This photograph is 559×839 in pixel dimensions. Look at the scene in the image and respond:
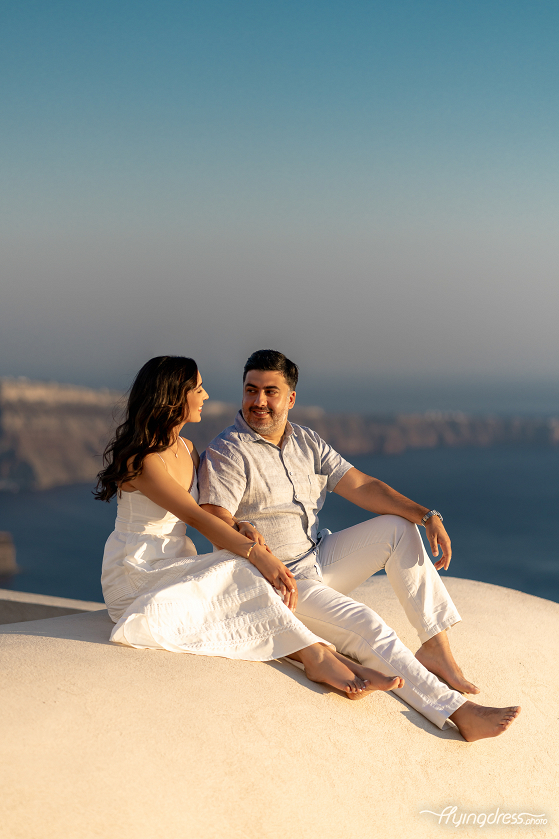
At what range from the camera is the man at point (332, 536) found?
2.84m

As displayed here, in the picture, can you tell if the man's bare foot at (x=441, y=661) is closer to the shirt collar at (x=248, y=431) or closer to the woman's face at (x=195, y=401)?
the shirt collar at (x=248, y=431)

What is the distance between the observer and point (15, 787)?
201 cm

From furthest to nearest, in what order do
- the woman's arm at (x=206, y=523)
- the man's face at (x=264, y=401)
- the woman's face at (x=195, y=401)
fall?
the man's face at (x=264, y=401)
the woman's face at (x=195, y=401)
the woman's arm at (x=206, y=523)

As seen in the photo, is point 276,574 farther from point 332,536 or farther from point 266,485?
point 332,536

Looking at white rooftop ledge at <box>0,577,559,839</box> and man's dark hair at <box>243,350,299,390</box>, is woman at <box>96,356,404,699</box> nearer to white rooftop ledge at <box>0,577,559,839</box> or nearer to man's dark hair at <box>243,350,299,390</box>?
white rooftop ledge at <box>0,577,559,839</box>

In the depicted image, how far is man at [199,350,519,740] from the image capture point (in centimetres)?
284

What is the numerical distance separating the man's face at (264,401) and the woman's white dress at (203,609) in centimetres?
76

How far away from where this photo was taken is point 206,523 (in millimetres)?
2949

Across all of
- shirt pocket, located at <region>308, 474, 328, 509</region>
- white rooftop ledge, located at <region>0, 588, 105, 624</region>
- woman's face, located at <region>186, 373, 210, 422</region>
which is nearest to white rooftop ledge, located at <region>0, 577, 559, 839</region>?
shirt pocket, located at <region>308, 474, 328, 509</region>

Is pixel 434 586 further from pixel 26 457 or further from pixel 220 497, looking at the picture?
pixel 26 457

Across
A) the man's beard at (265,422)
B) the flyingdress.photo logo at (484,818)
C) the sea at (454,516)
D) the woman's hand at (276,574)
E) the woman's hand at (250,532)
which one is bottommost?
the sea at (454,516)

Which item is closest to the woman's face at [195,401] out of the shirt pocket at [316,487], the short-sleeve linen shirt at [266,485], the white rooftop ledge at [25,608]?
the short-sleeve linen shirt at [266,485]

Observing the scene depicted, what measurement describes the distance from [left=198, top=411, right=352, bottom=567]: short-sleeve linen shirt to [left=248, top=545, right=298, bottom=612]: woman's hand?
39 cm

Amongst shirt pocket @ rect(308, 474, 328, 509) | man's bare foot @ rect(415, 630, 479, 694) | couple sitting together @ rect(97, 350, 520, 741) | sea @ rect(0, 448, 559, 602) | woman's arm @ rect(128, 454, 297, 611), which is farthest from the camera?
sea @ rect(0, 448, 559, 602)
